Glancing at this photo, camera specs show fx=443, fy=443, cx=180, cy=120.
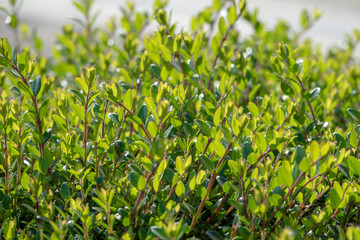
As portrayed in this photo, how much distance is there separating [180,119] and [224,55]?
0.66 m

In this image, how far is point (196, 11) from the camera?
9.79 m

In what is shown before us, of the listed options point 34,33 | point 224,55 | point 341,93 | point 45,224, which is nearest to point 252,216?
point 45,224

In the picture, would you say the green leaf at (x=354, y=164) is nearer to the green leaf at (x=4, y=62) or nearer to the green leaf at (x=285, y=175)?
the green leaf at (x=285, y=175)

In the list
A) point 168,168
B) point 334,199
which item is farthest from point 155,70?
point 334,199

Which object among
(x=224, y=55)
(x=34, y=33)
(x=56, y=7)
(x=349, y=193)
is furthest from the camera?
(x=56, y=7)

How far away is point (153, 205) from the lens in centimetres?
154

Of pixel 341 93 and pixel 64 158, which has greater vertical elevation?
pixel 341 93

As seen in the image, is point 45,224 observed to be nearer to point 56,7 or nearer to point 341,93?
point 341,93

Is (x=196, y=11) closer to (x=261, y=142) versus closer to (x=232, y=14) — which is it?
(x=232, y=14)

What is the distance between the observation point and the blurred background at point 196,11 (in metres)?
8.60

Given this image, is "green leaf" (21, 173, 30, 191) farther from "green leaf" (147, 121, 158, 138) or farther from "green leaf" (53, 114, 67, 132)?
"green leaf" (147, 121, 158, 138)

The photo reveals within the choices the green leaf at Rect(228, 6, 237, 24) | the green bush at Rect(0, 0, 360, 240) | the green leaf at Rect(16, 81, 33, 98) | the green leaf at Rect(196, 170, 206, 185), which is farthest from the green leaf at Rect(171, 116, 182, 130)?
the green leaf at Rect(228, 6, 237, 24)

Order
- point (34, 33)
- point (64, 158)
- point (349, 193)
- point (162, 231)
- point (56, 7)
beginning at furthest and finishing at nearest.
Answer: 1. point (56, 7)
2. point (34, 33)
3. point (64, 158)
4. point (349, 193)
5. point (162, 231)

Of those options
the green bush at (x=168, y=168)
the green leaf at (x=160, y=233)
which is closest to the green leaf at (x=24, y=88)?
the green bush at (x=168, y=168)
